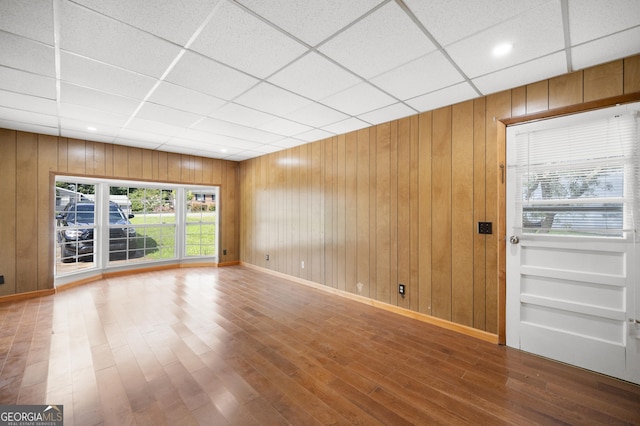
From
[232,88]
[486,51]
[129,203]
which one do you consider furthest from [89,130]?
[486,51]

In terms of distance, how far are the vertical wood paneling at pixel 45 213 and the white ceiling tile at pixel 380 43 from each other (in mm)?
5153

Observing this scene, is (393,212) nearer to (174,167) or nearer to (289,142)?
(289,142)

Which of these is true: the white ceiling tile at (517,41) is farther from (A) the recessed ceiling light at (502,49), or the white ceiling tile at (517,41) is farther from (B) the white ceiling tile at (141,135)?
(B) the white ceiling tile at (141,135)

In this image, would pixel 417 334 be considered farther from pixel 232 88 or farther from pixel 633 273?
pixel 232 88

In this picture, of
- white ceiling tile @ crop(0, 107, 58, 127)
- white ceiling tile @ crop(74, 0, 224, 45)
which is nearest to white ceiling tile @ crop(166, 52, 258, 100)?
white ceiling tile @ crop(74, 0, 224, 45)

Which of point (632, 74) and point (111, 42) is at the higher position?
point (111, 42)

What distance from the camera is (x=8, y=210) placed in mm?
4043

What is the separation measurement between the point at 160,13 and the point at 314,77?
1.26 meters

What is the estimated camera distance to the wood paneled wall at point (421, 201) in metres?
2.75

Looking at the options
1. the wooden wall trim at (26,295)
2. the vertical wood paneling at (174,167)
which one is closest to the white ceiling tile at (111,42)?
the vertical wood paneling at (174,167)

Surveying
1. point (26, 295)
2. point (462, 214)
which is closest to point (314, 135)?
point (462, 214)

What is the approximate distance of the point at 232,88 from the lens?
270cm

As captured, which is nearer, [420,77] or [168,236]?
[420,77]

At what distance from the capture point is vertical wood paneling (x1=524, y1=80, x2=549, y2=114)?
8.21 ft
